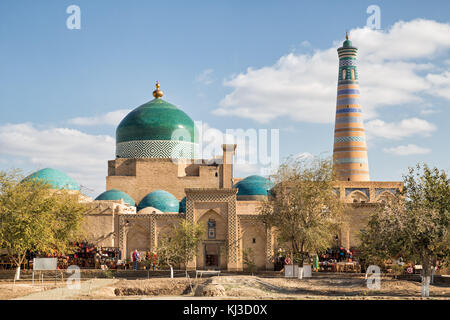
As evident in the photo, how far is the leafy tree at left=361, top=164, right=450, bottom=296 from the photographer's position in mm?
16500

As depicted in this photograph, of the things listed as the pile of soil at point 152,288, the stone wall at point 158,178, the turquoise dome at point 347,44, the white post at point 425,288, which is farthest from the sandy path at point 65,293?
the turquoise dome at point 347,44

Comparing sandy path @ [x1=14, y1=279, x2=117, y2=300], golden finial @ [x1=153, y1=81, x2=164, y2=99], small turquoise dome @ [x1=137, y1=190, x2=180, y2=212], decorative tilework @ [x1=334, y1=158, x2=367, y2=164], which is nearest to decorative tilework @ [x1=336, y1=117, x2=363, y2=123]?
decorative tilework @ [x1=334, y1=158, x2=367, y2=164]

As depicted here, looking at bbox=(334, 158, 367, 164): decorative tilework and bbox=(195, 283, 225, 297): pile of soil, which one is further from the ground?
bbox=(334, 158, 367, 164): decorative tilework

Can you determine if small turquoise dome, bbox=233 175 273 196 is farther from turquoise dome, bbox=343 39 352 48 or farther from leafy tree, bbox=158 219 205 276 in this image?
turquoise dome, bbox=343 39 352 48

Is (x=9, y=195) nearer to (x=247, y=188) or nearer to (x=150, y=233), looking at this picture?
(x=150, y=233)

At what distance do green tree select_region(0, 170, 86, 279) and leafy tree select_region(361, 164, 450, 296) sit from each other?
11.9 m

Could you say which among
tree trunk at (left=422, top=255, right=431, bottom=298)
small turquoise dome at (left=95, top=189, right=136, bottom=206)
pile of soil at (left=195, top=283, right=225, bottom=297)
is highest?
small turquoise dome at (left=95, top=189, right=136, bottom=206)

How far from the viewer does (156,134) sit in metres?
37.1

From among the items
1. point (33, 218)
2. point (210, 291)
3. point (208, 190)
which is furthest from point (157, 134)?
point (210, 291)

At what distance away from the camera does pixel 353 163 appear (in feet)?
127

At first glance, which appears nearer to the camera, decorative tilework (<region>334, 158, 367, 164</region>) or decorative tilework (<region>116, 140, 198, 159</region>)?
decorative tilework (<region>116, 140, 198, 159</region>)

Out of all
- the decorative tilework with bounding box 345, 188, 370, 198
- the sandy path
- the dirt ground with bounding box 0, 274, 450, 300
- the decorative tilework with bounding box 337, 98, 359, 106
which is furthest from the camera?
A: the decorative tilework with bounding box 337, 98, 359, 106
